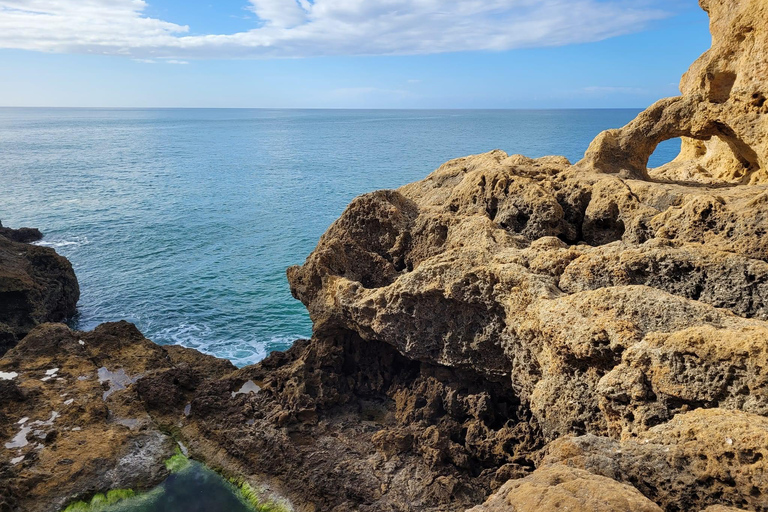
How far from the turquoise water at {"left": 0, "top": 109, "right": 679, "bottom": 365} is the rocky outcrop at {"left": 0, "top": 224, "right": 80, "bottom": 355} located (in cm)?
166

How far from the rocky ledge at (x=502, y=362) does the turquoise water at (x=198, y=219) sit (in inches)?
325

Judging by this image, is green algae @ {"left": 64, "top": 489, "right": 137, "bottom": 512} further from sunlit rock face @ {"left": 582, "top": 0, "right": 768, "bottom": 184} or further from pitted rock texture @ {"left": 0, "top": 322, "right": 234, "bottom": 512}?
sunlit rock face @ {"left": 582, "top": 0, "right": 768, "bottom": 184}

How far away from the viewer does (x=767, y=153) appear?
1509 centimetres

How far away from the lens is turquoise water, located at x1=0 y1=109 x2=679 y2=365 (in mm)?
29844

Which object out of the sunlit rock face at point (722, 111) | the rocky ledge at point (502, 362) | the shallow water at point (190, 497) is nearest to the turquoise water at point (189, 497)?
the shallow water at point (190, 497)

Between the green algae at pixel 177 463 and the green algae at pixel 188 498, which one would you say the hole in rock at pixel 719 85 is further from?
the green algae at pixel 177 463

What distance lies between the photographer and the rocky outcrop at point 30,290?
2458cm

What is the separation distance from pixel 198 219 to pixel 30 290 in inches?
1134

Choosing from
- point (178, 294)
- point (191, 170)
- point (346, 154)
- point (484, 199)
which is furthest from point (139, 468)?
point (346, 154)

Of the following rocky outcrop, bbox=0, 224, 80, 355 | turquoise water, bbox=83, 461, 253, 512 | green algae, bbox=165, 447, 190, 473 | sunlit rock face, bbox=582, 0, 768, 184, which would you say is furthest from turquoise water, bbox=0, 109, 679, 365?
sunlit rock face, bbox=582, 0, 768, 184

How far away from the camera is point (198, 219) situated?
53812 mm

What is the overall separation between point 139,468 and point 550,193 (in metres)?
14.5

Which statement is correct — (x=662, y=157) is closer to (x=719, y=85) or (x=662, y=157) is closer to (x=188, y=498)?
(x=719, y=85)

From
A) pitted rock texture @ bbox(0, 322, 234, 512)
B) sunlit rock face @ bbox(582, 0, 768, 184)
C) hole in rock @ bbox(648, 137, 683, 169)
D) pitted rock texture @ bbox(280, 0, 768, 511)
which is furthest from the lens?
hole in rock @ bbox(648, 137, 683, 169)
